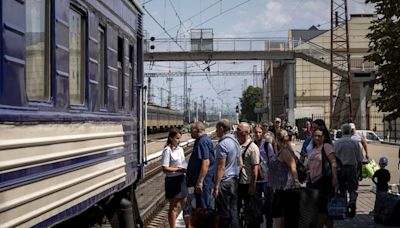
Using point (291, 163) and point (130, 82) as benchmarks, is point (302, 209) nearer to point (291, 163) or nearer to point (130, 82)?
point (291, 163)

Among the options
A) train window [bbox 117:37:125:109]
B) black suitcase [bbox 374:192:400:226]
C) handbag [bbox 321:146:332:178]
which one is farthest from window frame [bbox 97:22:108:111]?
black suitcase [bbox 374:192:400:226]

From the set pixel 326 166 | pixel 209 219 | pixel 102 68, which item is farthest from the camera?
pixel 326 166

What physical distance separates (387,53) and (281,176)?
7.58 ft

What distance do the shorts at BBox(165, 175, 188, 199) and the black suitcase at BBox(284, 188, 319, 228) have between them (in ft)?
5.68

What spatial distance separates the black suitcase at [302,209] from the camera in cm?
822

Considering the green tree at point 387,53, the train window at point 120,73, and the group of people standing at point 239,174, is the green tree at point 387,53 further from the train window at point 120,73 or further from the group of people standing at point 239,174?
the train window at point 120,73

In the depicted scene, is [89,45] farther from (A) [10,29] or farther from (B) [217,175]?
(B) [217,175]

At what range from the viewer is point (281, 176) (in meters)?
8.61

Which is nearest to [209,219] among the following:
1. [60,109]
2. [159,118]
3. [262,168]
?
[262,168]

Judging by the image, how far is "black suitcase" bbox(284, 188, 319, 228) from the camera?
8.22m

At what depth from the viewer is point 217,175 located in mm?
8336

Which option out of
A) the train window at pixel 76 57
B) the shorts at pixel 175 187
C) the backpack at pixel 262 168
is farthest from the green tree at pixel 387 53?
the train window at pixel 76 57

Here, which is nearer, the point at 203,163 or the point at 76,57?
the point at 76,57

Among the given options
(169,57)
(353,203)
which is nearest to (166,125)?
(169,57)
